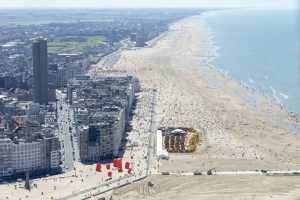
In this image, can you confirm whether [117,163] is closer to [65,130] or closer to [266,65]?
[65,130]

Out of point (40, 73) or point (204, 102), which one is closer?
point (40, 73)

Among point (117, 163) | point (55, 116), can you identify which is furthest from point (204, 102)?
point (117, 163)

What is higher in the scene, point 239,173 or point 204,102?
point 239,173

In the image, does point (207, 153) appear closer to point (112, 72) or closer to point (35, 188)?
point (35, 188)

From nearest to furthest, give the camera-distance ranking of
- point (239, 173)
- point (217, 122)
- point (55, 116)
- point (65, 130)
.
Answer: point (239, 173) < point (65, 130) < point (55, 116) < point (217, 122)

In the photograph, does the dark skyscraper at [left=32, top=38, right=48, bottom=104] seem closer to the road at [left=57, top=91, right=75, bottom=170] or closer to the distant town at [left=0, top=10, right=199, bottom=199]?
the distant town at [left=0, top=10, right=199, bottom=199]

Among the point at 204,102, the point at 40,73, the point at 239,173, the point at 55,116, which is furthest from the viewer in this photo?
the point at 204,102

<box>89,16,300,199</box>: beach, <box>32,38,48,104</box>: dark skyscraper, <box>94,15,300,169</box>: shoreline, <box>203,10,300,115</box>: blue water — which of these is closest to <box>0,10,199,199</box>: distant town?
<box>32,38,48,104</box>: dark skyscraper
